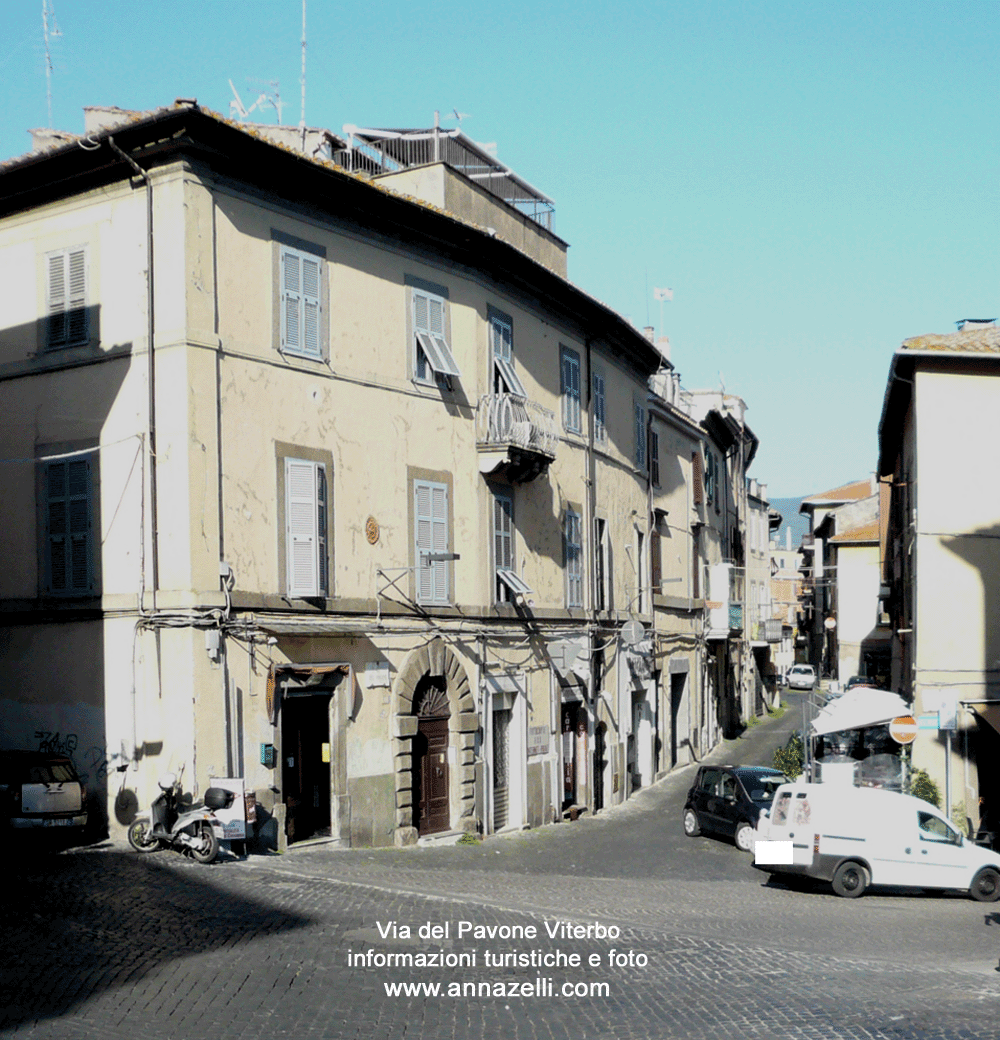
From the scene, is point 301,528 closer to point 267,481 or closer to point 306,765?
point 267,481

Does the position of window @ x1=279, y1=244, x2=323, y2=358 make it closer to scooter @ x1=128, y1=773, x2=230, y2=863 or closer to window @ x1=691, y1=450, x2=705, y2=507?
scooter @ x1=128, y1=773, x2=230, y2=863

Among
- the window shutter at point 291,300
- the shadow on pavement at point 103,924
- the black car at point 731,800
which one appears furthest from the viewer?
the black car at point 731,800

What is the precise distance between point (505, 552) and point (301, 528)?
21.5ft

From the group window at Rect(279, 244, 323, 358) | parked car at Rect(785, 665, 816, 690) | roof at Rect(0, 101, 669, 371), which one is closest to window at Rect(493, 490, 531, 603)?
roof at Rect(0, 101, 669, 371)

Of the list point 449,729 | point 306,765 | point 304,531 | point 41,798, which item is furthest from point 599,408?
point 41,798

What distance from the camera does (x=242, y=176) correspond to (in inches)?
788

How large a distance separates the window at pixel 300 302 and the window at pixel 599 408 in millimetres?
11347

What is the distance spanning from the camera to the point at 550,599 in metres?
28.5

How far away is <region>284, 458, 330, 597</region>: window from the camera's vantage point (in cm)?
2052

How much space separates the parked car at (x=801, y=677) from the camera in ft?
257

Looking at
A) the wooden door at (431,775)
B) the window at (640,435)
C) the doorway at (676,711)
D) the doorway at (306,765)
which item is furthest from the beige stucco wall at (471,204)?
the doorway at (676,711)

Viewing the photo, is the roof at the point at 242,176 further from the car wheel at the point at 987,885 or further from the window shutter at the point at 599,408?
the car wheel at the point at 987,885

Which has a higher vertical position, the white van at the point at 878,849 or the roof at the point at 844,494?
the roof at the point at 844,494

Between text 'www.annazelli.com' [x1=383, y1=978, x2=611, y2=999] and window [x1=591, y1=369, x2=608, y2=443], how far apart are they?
2042 centimetres
